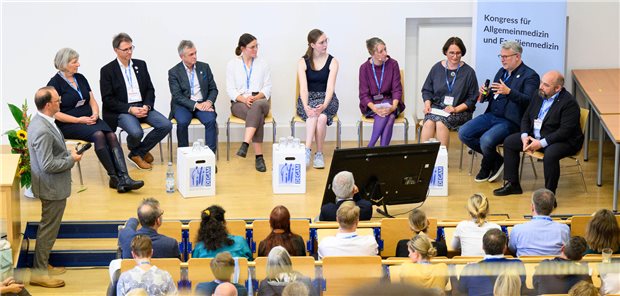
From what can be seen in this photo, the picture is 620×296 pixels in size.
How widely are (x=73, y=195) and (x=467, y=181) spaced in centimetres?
366

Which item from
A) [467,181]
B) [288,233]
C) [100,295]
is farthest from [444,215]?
[100,295]

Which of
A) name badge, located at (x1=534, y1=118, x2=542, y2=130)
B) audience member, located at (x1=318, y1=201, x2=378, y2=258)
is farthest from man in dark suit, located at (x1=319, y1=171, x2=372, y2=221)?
name badge, located at (x1=534, y1=118, x2=542, y2=130)

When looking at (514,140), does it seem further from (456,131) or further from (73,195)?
(73,195)

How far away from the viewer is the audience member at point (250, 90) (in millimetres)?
9688

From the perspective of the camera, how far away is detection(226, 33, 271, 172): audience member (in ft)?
31.8

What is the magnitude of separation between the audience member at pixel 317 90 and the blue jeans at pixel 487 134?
1352 millimetres

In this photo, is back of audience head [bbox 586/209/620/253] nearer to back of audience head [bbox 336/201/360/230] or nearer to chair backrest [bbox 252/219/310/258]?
back of audience head [bbox 336/201/360/230]

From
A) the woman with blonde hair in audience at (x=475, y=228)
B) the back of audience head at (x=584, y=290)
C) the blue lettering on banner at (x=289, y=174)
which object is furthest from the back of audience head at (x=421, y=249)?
the blue lettering on banner at (x=289, y=174)

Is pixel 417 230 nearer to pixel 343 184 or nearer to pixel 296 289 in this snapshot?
pixel 343 184

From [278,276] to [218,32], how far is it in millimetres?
5545

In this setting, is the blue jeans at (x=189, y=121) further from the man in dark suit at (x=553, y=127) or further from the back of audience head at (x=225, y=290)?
the back of audience head at (x=225, y=290)

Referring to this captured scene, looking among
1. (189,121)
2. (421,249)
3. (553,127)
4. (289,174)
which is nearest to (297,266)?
(421,249)

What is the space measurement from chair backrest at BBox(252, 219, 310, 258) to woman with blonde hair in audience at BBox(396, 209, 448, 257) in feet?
2.33

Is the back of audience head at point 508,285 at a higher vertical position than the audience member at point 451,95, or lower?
lower
